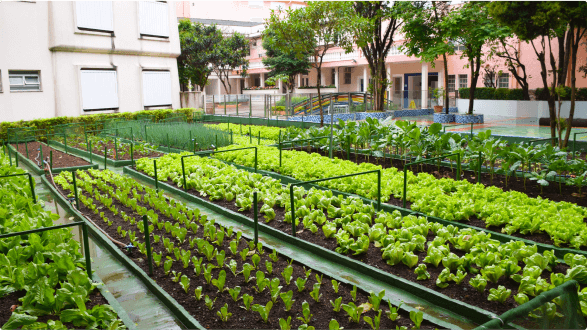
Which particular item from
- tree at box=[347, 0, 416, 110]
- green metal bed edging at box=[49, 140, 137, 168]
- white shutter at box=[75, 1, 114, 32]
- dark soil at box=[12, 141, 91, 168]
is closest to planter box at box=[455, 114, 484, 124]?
tree at box=[347, 0, 416, 110]

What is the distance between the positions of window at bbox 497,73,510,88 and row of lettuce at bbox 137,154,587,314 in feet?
69.9

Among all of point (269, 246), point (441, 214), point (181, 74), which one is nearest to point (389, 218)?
point (441, 214)

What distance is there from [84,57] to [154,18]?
14.7ft

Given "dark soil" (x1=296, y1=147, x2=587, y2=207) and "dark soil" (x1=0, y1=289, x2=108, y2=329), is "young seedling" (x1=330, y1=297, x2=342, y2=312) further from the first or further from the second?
"dark soil" (x1=296, y1=147, x2=587, y2=207)

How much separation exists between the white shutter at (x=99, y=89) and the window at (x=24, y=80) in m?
1.93

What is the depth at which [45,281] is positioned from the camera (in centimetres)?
417

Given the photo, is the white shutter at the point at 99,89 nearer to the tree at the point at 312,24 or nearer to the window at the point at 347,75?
the tree at the point at 312,24

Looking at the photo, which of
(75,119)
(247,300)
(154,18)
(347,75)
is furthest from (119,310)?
(347,75)

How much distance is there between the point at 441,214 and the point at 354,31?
11.6 m

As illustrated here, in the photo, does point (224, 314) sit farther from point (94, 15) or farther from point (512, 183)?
point (94, 15)

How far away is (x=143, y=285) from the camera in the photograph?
5434 mm

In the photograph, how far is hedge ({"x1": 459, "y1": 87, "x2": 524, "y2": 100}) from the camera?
933 inches

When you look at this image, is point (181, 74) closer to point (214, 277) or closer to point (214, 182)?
point (214, 182)

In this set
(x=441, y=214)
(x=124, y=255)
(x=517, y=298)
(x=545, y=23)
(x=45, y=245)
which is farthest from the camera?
(x=545, y=23)
